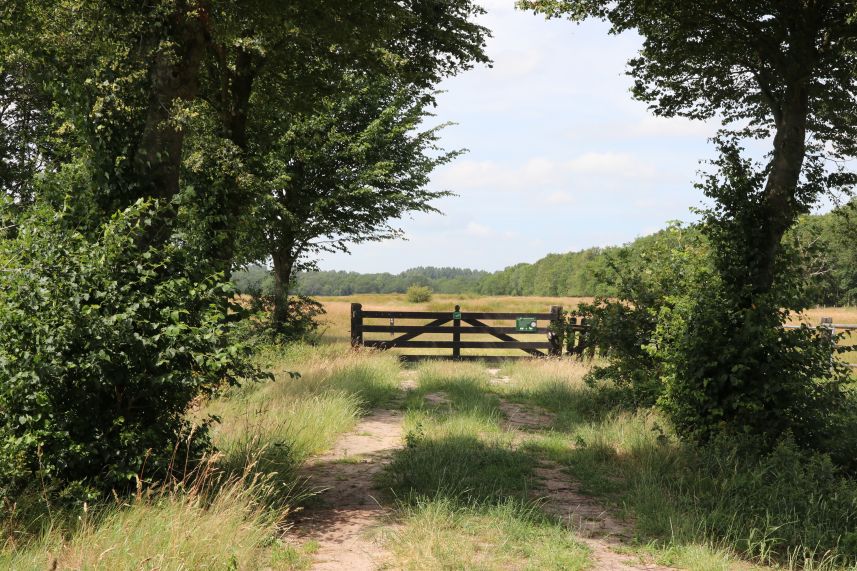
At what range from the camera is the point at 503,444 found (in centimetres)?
834

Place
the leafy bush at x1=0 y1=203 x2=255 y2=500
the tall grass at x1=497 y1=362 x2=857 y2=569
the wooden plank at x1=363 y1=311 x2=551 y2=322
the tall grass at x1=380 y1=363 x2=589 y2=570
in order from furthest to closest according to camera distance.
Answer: the wooden plank at x1=363 y1=311 x2=551 y2=322
the tall grass at x1=497 y1=362 x2=857 y2=569
the leafy bush at x1=0 y1=203 x2=255 y2=500
the tall grass at x1=380 y1=363 x2=589 y2=570

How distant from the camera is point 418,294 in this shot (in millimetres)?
57688

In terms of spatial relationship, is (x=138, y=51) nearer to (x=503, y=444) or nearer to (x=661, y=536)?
(x=503, y=444)

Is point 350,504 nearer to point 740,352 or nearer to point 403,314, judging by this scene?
point 740,352

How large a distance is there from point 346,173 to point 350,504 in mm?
15819

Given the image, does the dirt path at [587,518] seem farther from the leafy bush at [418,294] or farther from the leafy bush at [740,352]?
the leafy bush at [418,294]

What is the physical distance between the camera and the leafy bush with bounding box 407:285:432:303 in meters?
57.3

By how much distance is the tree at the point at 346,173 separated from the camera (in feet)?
64.1

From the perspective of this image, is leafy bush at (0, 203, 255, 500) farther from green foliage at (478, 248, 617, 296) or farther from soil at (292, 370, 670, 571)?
green foliage at (478, 248, 617, 296)

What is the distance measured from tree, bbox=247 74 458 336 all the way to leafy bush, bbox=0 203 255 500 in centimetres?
1279

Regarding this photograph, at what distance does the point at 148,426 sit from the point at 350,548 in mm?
2016

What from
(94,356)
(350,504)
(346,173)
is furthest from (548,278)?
(94,356)

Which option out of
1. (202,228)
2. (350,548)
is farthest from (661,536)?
(202,228)

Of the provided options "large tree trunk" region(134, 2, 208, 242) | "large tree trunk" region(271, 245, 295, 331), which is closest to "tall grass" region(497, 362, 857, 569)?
"large tree trunk" region(134, 2, 208, 242)
